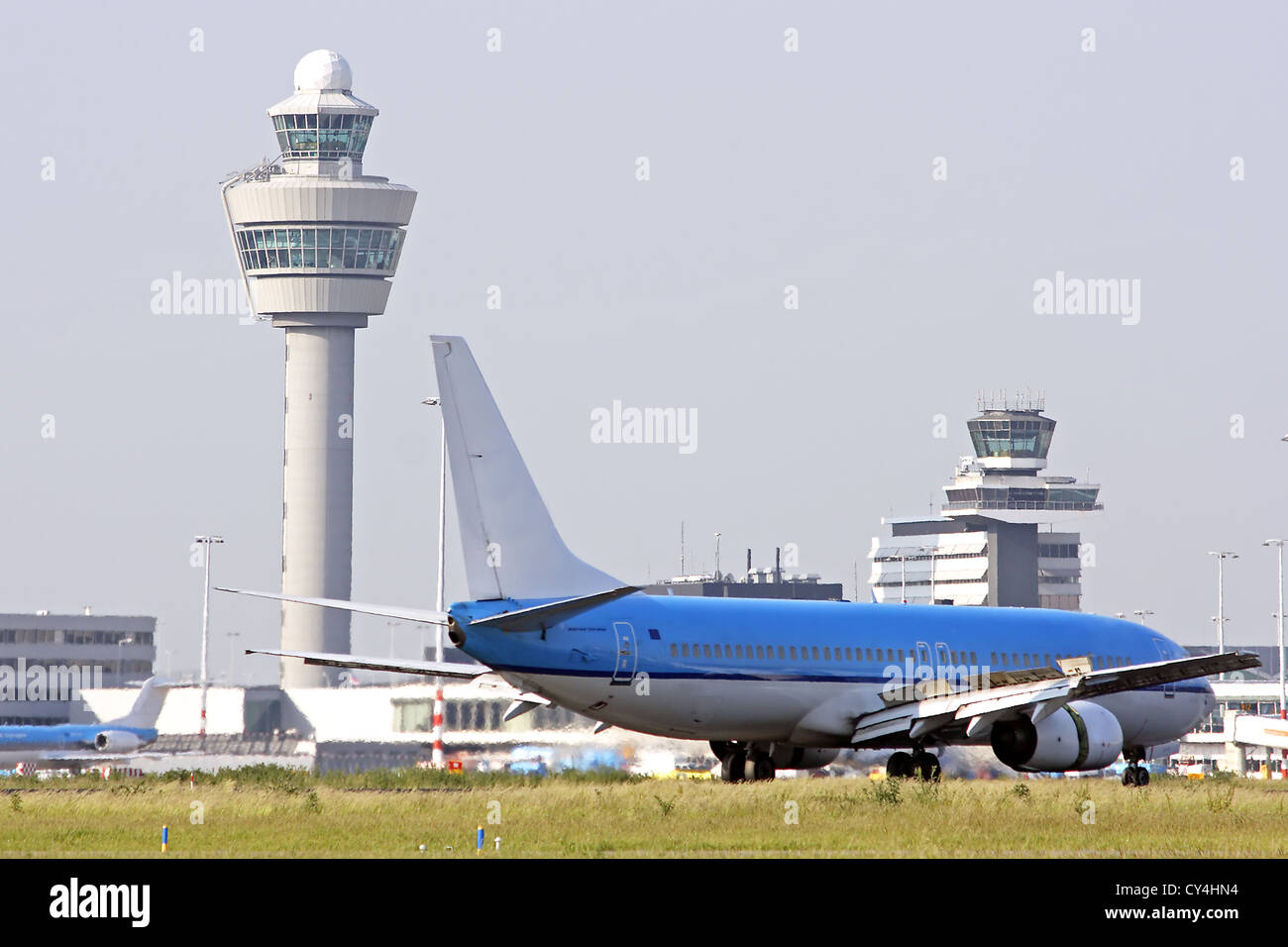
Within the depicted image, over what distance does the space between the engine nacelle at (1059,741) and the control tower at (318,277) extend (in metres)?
115

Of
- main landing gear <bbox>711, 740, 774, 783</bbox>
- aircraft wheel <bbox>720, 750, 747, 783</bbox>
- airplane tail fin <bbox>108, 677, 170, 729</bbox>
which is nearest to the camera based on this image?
main landing gear <bbox>711, 740, 774, 783</bbox>

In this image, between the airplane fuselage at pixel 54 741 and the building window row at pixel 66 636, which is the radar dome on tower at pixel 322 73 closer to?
the building window row at pixel 66 636

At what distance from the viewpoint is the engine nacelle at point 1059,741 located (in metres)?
37.5

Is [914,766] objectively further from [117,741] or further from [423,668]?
[117,741]

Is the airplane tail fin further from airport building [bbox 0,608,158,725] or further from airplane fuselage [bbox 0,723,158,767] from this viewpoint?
airport building [bbox 0,608,158,725]

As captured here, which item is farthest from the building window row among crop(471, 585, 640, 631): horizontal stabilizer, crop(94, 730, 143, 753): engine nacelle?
crop(471, 585, 640, 631): horizontal stabilizer

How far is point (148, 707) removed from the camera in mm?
87438

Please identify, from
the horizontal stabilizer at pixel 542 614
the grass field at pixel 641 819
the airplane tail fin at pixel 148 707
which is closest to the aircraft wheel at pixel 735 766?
the grass field at pixel 641 819

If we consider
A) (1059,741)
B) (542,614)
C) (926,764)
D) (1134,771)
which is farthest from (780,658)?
(1134,771)

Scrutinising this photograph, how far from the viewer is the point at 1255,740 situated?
59.2 meters

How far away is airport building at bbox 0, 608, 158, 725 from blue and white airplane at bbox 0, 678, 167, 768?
161ft

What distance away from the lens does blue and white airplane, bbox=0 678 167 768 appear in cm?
7469

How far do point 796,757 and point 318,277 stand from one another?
122339 mm
